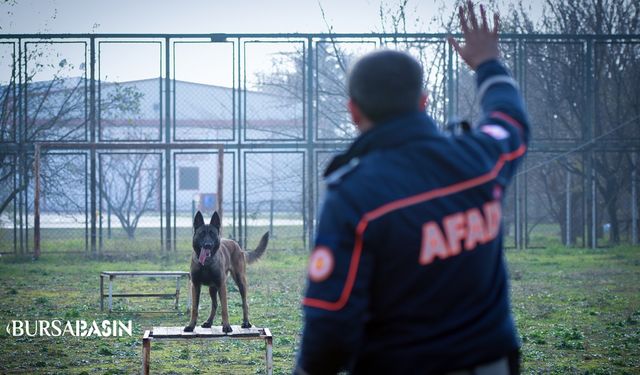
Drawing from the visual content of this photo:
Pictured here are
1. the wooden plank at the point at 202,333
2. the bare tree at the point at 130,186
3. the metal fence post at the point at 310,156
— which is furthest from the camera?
A: the bare tree at the point at 130,186

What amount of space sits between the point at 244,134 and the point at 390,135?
21.7 metres

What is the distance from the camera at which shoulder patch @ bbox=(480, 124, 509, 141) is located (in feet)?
9.14

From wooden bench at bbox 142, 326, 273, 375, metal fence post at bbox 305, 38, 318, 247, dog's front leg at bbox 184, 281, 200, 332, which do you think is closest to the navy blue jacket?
wooden bench at bbox 142, 326, 273, 375

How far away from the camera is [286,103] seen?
25.0 m

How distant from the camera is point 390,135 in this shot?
2508 millimetres

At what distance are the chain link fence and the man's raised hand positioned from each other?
19122mm

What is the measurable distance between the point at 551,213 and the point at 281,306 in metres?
16.0

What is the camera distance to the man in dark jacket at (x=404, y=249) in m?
2.37

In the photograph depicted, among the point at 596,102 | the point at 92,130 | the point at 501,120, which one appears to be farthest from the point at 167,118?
the point at 501,120

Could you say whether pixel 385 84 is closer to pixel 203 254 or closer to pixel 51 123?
pixel 203 254

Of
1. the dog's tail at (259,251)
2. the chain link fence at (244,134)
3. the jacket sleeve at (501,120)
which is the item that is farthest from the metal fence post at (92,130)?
the jacket sleeve at (501,120)

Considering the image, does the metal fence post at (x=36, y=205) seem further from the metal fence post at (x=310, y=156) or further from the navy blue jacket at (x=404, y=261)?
the navy blue jacket at (x=404, y=261)

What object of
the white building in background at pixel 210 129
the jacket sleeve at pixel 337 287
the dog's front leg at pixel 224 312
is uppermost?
the white building in background at pixel 210 129

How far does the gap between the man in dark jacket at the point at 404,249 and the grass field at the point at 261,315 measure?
588cm
